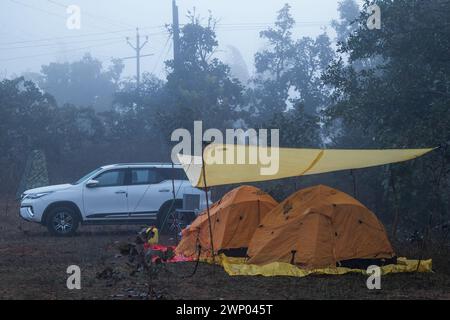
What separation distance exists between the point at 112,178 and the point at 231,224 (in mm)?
4737

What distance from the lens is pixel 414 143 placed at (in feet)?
41.7

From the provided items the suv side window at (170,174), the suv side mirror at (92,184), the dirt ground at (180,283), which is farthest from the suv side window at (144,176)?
the dirt ground at (180,283)

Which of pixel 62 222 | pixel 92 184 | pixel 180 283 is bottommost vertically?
pixel 180 283

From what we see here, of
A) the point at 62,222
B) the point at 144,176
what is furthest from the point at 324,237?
the point at 62,222

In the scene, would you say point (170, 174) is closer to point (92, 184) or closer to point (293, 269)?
point (92, 184)

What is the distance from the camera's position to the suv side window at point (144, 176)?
14609 mm

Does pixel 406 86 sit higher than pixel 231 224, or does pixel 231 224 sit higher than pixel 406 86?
pixel 406 86

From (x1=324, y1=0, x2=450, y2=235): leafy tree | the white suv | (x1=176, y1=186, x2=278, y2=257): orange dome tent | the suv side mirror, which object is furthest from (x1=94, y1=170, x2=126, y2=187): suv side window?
(x1=324, y1=0, x2=450, y2=235): leafy tree

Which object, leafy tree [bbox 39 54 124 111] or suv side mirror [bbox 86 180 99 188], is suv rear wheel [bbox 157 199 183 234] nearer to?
suv side mirror [bbox 86 180 99 188]

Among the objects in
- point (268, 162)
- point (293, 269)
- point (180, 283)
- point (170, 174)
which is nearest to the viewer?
point (180, 283)

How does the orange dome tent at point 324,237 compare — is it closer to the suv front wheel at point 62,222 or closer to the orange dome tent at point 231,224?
the orange dome tent at point 231,224

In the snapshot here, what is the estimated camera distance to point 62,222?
14.0 metres
